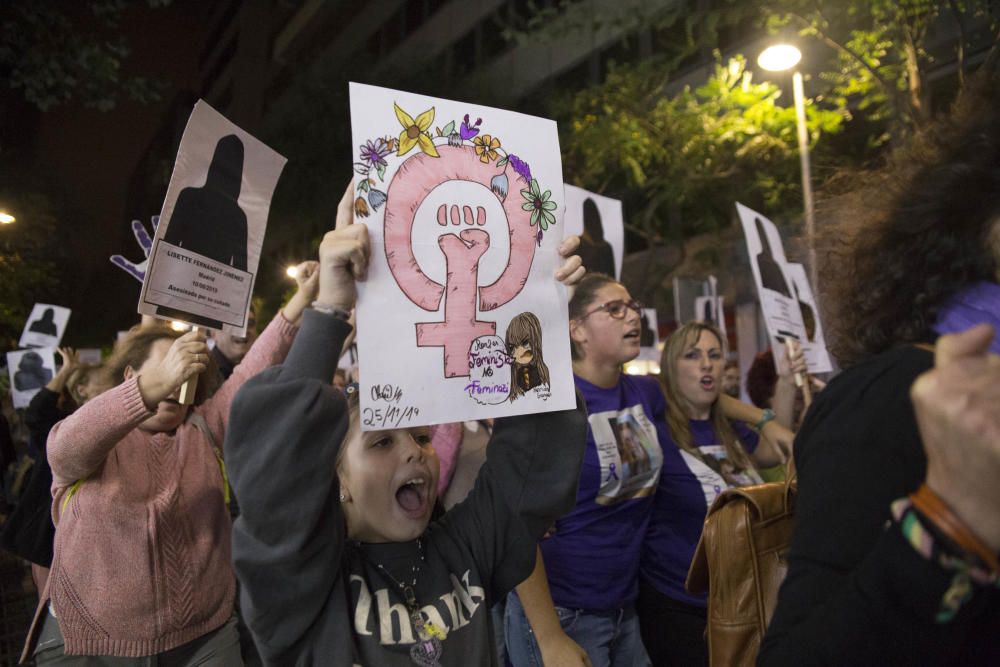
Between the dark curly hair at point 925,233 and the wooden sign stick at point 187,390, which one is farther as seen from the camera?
the wooden sign stick at point 187,390

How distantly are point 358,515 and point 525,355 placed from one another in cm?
55

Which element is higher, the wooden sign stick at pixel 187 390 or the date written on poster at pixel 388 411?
the wooden sign stick at pixel 187 390

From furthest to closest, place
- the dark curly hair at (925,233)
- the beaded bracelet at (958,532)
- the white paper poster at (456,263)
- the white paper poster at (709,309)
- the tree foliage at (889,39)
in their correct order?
the white paper poster at (709,309) < the tree foliage at (889,39) < the white paper poster at (456,263) < the dark curly hair at (925,233) < the beaded bracelet at (958,532)

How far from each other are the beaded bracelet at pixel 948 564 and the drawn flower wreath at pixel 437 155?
112cm

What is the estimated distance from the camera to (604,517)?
3031 mm

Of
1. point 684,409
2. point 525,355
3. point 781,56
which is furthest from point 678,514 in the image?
point 781,56

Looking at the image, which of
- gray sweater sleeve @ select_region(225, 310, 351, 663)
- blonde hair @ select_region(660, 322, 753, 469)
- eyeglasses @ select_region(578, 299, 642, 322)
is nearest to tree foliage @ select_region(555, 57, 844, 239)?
blonde hair @ select_region(660, 322, 753, 469)

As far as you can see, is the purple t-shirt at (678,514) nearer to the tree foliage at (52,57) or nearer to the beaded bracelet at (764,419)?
the beaded bracelet at (764,419)

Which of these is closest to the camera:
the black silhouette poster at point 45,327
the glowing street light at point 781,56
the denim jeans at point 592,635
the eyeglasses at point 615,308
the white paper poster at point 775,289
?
the denim jeans at point 592,635

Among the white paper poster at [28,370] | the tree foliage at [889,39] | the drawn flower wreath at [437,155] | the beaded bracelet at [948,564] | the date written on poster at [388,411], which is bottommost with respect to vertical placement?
the beaded bracelet at [948,564]

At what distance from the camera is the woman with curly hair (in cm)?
87

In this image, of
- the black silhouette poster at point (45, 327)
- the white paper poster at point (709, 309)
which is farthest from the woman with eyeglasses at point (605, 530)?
the black silhouette poster at point (45, 327)

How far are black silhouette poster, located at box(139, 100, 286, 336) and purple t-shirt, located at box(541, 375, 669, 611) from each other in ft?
4.55

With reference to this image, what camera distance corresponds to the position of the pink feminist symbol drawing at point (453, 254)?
1.64 metres
